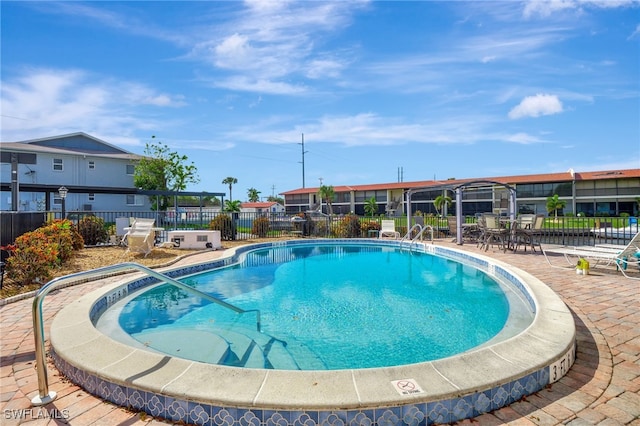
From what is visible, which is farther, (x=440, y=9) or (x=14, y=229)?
(x=440, y=9)

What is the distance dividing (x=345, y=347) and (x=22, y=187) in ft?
76.7

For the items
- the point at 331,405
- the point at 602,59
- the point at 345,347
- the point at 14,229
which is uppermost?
the point at 602,59

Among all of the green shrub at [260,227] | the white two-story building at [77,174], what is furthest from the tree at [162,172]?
the green shrub at [260,227]

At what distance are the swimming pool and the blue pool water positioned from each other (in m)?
1.07

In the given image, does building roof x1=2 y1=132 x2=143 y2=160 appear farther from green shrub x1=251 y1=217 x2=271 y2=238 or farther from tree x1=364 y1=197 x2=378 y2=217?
tree x1=364 y1=197 x2=378 y2=217

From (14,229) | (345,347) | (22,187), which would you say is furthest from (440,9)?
(22,187)

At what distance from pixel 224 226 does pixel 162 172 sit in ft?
58.0

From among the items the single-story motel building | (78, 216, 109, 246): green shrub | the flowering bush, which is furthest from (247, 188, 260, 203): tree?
the flowering bush

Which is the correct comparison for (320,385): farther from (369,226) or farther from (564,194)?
(564,194)

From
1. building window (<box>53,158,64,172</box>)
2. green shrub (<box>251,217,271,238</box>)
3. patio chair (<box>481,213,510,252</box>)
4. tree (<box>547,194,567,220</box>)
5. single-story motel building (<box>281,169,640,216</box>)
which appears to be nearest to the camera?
patio chair (<box>481,213,510,252</box>)

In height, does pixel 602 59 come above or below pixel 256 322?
above

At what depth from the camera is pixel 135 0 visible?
8242 mm

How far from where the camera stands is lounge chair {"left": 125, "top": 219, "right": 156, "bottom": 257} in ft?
30.9

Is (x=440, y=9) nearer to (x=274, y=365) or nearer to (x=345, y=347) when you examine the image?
(x=345, y=347)
